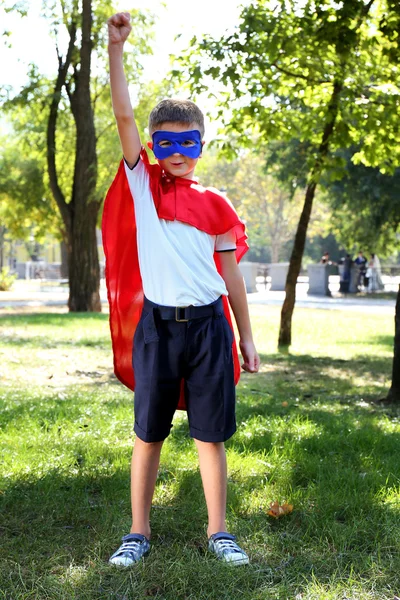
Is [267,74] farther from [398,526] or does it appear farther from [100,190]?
[100,190]

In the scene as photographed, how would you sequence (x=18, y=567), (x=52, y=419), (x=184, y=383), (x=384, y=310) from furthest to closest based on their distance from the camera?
(x=384, y=310)
(x=52, y=419)
(x=184, y=383)
(x=18, y=567)

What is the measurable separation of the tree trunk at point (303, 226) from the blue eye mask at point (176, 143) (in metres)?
6.74

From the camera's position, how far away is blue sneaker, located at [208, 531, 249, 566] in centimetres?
298

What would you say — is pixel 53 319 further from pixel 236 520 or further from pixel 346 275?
pixel 346 275

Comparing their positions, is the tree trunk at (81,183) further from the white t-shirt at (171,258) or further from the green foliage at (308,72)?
the white t-shirt at (171,258)

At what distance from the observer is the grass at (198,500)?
9.28 ft

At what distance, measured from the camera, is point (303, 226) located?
1123cm

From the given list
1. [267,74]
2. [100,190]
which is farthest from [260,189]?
[267,74]

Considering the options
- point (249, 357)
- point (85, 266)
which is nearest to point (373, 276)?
point (85, 266)

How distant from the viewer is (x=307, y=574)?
2.91 m

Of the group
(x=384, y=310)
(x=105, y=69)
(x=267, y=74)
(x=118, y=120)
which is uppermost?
(x=105, y=69)

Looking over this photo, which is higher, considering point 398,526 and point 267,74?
point 267,74

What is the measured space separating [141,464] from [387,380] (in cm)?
620

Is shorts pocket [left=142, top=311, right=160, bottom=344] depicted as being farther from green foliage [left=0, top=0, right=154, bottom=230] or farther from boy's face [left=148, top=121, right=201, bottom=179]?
green foliage [left=0, top=0, right=154, bottom=230]
